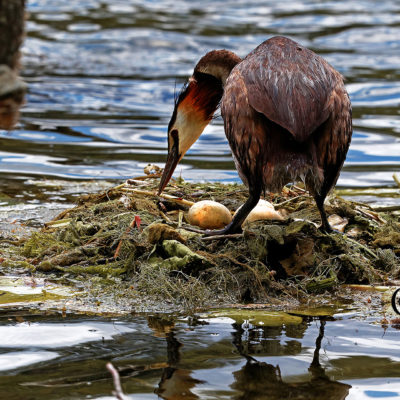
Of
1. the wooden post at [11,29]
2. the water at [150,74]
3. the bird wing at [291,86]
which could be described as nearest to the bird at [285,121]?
the bird wing at [291,86]

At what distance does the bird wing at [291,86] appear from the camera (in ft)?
17.8

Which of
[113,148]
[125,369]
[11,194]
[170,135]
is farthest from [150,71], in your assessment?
[125,369]

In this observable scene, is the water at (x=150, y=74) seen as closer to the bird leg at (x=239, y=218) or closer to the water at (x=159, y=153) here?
the water at (x=159, y=153)

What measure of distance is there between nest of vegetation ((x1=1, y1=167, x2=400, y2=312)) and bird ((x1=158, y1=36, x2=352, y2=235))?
0.33 m

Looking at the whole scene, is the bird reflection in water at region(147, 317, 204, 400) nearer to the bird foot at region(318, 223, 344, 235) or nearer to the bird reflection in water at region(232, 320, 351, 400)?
the bird reflection in water at region(232, 320, 351, 400)

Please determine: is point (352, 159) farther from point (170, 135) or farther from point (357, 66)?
point (357, 66)

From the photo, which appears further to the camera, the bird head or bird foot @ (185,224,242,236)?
the bird head

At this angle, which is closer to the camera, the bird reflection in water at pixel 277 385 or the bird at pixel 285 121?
the bird reflection in water at pixel 277 385

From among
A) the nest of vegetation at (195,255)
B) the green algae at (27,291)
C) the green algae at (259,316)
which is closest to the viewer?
the green algae at (259,316)

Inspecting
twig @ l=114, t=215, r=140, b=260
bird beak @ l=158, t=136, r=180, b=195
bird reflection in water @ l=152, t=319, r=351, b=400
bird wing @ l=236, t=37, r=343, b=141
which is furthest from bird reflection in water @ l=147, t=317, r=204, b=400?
bird beak @ l=158, t=136, r=180, b=195

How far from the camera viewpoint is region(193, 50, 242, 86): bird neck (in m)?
7.01

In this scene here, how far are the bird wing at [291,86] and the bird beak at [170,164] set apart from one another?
125cm

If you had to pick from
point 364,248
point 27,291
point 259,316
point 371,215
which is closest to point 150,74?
point 371,215

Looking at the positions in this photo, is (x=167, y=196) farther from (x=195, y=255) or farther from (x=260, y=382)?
(x=260, y=382)
